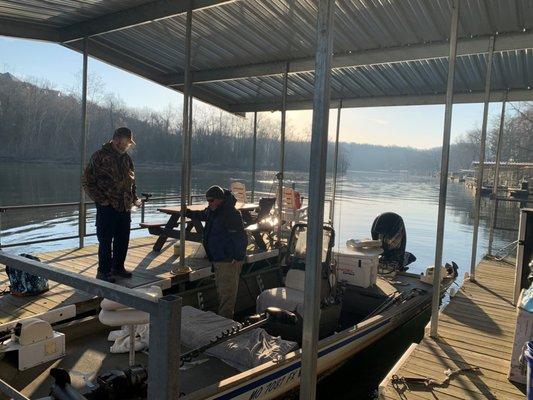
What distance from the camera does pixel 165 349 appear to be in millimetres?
1544

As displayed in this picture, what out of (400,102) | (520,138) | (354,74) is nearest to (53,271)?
(354,74)

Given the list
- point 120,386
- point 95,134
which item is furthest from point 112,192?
point 95,134

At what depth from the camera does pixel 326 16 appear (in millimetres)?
2082

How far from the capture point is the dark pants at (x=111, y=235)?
505 centimetres

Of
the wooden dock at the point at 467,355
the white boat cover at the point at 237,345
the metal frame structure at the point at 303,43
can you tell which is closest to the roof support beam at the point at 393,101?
the metal frame structure at the point at 303,43

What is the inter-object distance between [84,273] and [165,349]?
15.0 ft

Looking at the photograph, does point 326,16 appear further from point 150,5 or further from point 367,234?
point 367,234

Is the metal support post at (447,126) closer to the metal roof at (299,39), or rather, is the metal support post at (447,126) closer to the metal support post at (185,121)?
the metal roof at (299,39)

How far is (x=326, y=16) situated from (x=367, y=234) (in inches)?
650

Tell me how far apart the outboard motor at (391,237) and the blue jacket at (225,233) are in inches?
153

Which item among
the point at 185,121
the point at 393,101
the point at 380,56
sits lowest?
the point at 185,121

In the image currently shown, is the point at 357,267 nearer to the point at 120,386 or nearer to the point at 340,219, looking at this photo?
the point at 120,386

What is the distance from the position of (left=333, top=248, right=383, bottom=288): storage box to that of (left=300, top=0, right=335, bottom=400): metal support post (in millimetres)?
4407

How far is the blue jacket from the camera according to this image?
497cm
